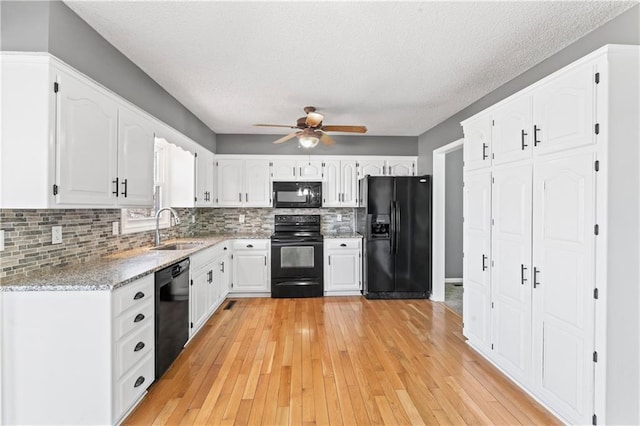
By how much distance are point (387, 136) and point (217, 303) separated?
12.3 feet

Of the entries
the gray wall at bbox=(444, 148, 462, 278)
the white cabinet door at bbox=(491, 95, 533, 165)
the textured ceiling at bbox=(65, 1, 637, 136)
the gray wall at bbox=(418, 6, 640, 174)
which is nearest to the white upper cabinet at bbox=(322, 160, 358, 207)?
the gray wall at bbox=(418, 6, 640, 174)

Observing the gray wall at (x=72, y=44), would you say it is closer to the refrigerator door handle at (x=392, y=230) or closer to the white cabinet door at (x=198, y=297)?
the white cabinet door at (x=198, y=297)

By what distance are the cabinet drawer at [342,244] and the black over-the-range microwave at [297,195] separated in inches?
26.1

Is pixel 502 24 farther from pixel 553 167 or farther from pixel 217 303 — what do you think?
pixel 217 303

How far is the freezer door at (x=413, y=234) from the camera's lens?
460 centimetres

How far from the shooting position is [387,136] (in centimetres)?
526

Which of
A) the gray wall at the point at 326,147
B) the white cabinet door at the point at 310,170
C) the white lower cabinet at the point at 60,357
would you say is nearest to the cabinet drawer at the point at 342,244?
the white cabinet door at the point at 310,170

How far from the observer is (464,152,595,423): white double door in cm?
183

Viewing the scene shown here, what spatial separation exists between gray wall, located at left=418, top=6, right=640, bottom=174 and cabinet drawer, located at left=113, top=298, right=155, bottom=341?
3.59 m

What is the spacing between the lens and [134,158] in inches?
99.4

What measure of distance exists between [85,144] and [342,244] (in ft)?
11.5

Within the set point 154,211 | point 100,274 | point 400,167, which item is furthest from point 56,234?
point 400,167

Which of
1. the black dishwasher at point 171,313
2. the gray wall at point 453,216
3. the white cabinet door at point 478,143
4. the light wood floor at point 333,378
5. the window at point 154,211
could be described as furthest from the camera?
the gray wall at point 453,216

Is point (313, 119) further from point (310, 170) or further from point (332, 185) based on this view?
point (332, 185)
